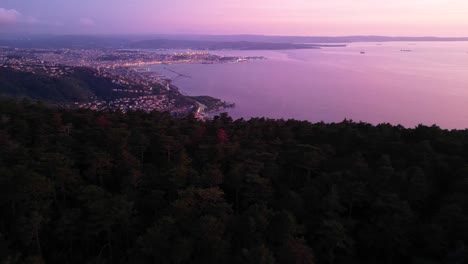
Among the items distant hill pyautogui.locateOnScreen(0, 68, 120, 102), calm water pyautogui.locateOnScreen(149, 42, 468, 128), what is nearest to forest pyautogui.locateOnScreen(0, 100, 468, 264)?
calm water pyautogui.locateOnScreen(149, 42, 468, 128)

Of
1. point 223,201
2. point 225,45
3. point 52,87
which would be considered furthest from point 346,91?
point 225,45

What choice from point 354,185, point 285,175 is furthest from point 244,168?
point 354,185

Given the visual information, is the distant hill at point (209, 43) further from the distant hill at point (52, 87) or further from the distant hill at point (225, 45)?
the distant hill at point (52, 87)

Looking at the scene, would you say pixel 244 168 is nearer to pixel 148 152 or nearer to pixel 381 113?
pixel 148 152

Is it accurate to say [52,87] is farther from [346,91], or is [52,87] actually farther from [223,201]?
[223,201]

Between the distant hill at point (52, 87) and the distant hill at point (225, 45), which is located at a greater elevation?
the distant hill at point (225, 45)

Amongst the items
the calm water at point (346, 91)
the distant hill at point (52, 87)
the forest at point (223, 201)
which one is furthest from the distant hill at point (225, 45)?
the forest at point (223, 201)
